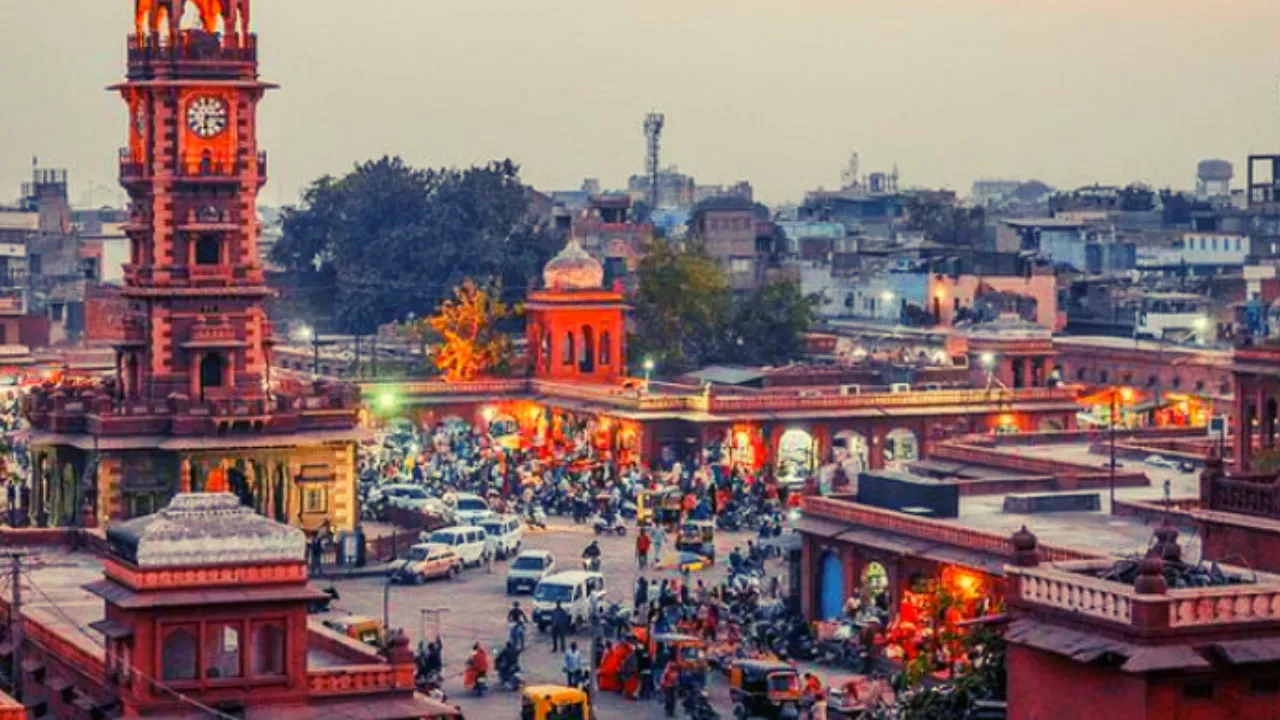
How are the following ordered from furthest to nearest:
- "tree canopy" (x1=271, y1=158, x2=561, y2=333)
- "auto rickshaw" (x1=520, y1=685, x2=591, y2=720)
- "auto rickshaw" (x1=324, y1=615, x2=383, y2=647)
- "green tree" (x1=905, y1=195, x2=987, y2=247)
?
"green tree" (x1=905, y1=195, x2=987, y2=247) < "tree canopy" (x1=271, y1=158, x2=561, y2=333) < "auto rickshaw" (x1=324, y1=615, x2=383, y2=647) < "auto rickshaw" (x1=520, y1=685, x2=591, y2=720)

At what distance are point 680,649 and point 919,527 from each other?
17.7ft

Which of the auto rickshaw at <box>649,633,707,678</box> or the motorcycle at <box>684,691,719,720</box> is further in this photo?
the auto rickshaw at <box>649,633,707,678</box>

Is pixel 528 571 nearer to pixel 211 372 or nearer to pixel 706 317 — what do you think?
pixel 211 372

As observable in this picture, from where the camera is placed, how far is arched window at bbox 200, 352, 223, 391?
6253 centimetres

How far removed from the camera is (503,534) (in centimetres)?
6047

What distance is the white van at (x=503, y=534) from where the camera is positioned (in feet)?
197

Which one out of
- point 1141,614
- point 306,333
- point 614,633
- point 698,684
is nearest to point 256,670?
point 1141,614

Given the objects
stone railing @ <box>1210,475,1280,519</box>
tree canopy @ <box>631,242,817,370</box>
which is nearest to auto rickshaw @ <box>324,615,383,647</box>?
stone railing @ <box>1210,475,1280,519</box>

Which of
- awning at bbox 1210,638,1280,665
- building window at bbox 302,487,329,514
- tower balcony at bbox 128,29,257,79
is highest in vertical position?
tower balcony at bbox 128,29,257,79

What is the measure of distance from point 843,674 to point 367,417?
33122mm

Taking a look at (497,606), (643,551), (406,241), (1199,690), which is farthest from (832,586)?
(406,241)

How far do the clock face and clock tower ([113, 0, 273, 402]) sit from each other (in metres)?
0.02

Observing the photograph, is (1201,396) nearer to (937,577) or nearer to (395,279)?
(937,577)

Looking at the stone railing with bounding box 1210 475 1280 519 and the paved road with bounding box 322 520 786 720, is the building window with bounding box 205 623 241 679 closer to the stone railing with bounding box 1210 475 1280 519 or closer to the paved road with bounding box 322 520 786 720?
the stone railing with bounding box 1210 475 1280 519
